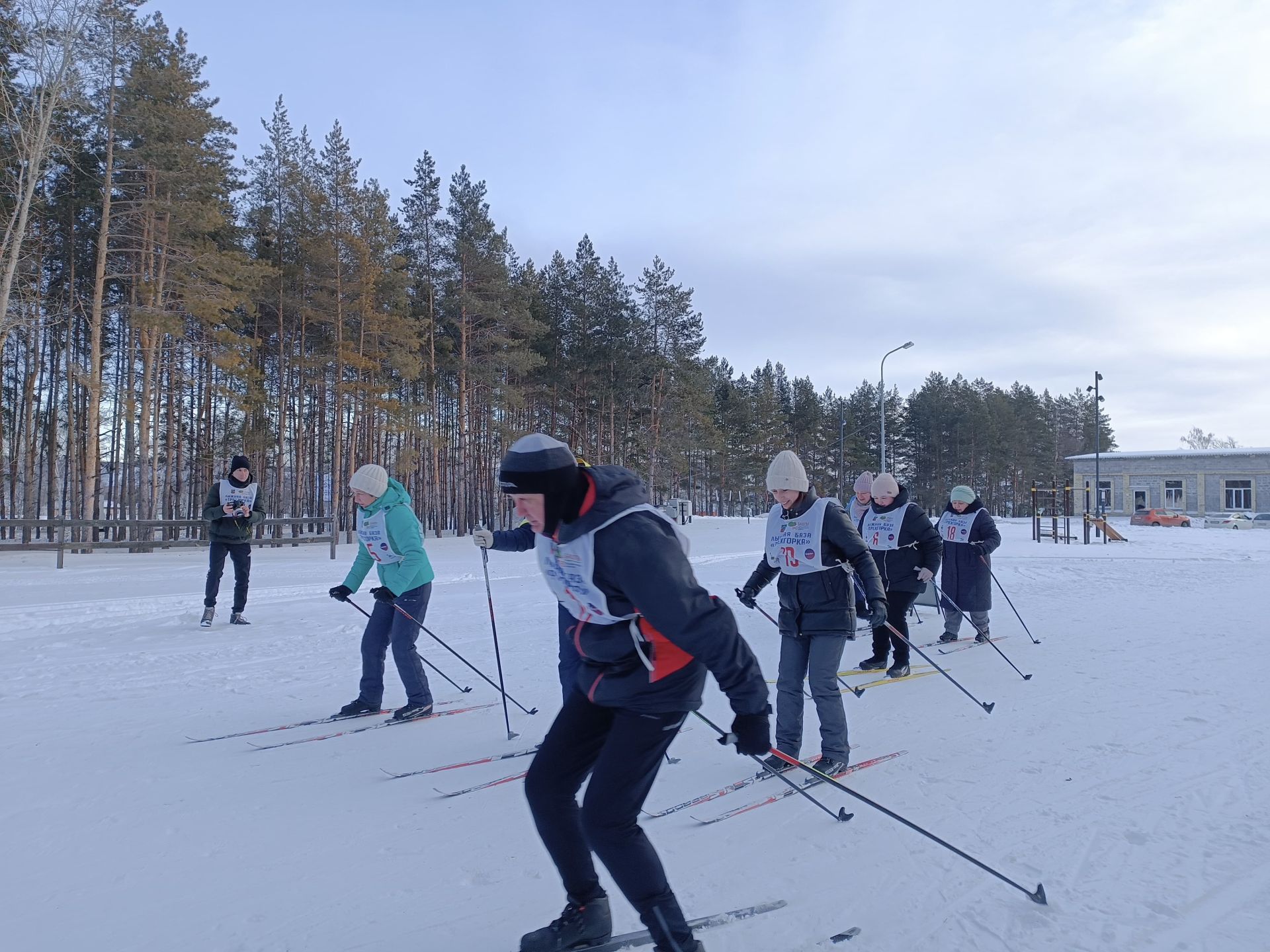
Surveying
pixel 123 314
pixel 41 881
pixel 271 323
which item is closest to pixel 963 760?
pixel 41 881

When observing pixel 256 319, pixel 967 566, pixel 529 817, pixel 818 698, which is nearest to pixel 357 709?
pixel 529 817

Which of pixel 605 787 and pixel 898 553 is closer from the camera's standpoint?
pixel 605 787

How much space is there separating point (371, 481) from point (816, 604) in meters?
3.26

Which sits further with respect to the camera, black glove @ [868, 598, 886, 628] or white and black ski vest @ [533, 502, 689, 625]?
black glove @ [868, 598, 886, 628]

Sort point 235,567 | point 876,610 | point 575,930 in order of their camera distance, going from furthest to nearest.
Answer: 1. point 235,567
2. point 876,610
3. point 575,930

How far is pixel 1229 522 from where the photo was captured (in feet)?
140

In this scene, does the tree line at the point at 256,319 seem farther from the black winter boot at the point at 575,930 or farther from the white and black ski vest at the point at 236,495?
the black winter boot at the point at 575,930

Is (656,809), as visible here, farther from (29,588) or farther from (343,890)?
(29,588)

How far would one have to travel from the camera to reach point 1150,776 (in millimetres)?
4551

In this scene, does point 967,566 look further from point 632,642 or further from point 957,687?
point 632,642

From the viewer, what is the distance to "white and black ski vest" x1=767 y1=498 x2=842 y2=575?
480 centimetres

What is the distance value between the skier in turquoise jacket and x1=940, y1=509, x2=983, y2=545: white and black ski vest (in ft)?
22.0

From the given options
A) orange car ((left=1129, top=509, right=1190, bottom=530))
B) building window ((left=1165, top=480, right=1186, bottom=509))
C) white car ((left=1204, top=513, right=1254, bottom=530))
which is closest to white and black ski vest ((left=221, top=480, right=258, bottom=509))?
white car ((left=1204, top=513, right=1254, bottom=530))

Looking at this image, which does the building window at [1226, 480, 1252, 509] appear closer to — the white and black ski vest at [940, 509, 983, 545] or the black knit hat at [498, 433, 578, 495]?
the white and black ski vest at [940, 509, 983, 545]
